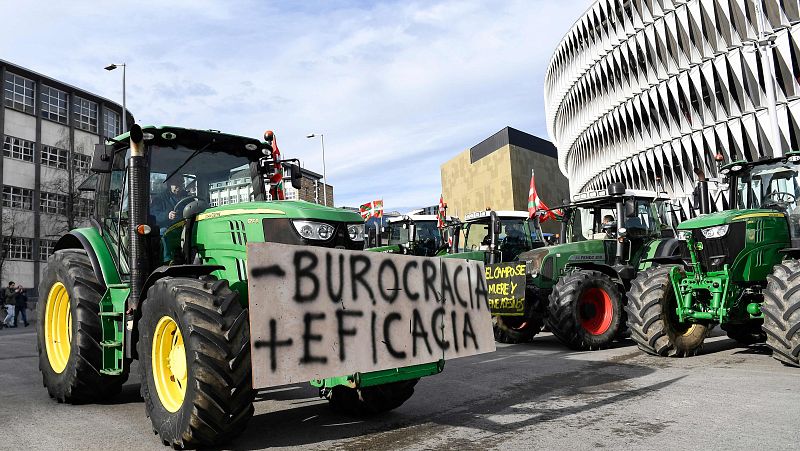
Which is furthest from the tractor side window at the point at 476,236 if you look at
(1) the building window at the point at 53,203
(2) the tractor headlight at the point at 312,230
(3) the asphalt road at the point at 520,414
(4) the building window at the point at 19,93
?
(4) the building window at the point at 19,93

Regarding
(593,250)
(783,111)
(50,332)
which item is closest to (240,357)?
(50,332)

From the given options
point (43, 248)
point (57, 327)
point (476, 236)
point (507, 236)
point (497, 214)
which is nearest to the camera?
point (57, 327)

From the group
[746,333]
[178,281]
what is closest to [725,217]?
[746,333]

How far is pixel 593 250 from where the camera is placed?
1180 cm

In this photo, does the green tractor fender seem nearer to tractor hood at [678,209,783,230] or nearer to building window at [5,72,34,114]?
tractor hood at [678,209,783,230]

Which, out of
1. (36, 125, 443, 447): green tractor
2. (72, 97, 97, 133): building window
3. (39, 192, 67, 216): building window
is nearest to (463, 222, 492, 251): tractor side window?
(36, 125, 443, 447): green tractor

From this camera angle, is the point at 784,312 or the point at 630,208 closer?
the point at 784,312

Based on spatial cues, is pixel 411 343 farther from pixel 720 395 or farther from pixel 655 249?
pixel 655 249

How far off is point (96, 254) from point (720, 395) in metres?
6.60

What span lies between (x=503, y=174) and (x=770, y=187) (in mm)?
61912

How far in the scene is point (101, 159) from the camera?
20.9 feet

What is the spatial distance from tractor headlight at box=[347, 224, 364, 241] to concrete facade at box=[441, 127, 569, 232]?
200 ft

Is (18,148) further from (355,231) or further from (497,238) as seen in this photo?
(355,231)

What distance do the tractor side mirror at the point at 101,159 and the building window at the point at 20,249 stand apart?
3945 cm
